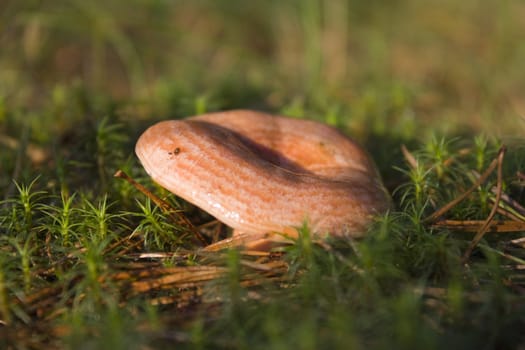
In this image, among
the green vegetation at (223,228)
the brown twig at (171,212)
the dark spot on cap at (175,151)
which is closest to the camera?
the green vegetation at (223,228)

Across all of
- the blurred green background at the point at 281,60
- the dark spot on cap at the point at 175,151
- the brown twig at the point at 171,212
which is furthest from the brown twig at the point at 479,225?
the blurred green background at the point at 281,60

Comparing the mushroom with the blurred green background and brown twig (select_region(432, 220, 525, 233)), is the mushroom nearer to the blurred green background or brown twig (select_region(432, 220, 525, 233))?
brown twig (select_region(432, 220, 525, 233))

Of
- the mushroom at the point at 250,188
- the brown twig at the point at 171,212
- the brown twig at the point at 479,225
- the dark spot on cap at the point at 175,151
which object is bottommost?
the brown twig at the point at 171,212

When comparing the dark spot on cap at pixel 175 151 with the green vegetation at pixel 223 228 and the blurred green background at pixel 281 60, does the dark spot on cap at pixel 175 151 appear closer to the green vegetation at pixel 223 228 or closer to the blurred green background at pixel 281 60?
the green vegetation at pixel 223 228

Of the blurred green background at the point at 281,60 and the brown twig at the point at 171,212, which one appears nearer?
the brown twig at the point at 171,212

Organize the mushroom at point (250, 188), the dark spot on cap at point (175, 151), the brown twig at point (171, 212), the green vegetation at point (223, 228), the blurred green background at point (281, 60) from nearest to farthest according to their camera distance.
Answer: the green vegetation at point (223, 228)
the mushroom at point (250, 188)
the dark spot on cap at point (175, 151)
the brown twig at point (171, 212)
the blurred green background at point (281, 60)

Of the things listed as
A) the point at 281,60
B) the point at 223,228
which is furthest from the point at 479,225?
the point at 281,60

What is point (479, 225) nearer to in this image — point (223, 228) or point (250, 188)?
point (250, 188)

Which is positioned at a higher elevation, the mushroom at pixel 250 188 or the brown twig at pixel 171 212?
the mushroom at pixel 250 188
